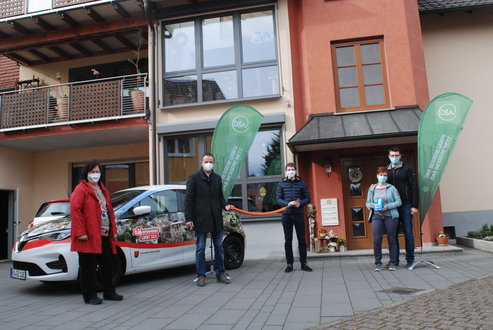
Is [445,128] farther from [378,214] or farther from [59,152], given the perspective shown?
[59,152]

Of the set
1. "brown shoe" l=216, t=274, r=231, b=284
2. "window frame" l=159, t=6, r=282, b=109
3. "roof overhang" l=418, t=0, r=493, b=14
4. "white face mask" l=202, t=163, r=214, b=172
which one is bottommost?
"brown shoe" l=216, t=274, r=231, b=284

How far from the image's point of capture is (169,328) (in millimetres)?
3980

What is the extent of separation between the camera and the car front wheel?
781cm

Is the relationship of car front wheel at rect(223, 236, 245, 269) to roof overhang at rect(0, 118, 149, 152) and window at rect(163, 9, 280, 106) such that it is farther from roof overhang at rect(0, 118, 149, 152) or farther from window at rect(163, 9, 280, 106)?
roof overhang at rect(0, 118, 149, 152)

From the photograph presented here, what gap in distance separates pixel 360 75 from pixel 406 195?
4.36 meters

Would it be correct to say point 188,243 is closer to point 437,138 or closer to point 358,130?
point 358,130

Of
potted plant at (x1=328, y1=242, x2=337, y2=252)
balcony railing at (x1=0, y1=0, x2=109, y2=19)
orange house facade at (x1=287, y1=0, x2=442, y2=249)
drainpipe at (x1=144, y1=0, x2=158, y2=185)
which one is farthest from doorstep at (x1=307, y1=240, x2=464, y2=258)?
balcony railing at (x1=0, y1=0, x2=109, y2=19)

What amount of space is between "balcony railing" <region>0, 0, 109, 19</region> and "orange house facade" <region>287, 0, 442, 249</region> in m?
6.19

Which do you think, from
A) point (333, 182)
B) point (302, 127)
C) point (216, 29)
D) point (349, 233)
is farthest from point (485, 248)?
point (216, 29)

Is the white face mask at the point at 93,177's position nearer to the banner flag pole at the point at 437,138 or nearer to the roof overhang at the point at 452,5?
the banner flag pole at the point at 437,138

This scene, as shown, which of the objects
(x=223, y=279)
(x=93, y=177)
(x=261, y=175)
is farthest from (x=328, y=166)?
(x=93, y=177)

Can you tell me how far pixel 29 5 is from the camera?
451 inches

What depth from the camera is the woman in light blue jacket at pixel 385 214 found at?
687 centimetres

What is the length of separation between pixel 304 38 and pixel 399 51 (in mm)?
2454
